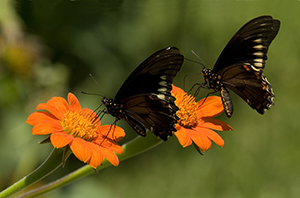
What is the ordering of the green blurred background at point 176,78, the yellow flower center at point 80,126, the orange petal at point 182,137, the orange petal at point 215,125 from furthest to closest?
the green blurred background at point 176,78 < the orange petal at point 215,125 < the yellow flower center at point 80,126 < the orange petal at point 182,137

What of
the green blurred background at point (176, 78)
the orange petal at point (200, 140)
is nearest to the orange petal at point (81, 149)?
the orange petal at point (200, 140)

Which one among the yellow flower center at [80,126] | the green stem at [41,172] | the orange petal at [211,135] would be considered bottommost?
the orange petal at [211,135]

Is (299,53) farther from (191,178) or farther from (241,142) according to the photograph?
(191,178)

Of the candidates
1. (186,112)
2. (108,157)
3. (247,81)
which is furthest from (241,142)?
(108,157)

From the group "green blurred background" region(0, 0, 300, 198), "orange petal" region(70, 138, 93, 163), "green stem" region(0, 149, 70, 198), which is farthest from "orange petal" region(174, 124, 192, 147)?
"green blurred background" region(0, 0, 300, 198)

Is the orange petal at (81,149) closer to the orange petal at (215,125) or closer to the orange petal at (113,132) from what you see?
the orange petal at (113,132)

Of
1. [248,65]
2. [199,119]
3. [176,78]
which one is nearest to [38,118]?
[199,119]

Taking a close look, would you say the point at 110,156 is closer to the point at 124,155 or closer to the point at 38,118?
the point at 124,155
